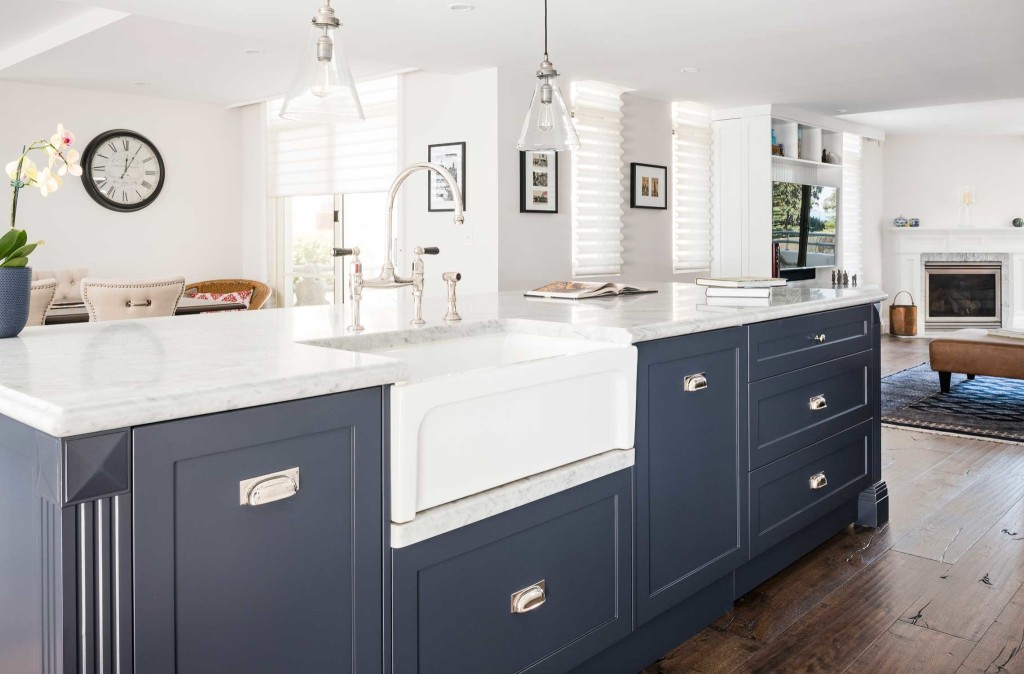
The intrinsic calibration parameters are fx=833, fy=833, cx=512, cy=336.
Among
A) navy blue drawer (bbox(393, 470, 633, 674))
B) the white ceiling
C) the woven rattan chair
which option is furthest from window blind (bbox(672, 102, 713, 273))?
navy blue drawer (bbox(393, 470, 633, 674))

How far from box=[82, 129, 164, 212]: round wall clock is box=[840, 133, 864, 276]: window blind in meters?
6.64

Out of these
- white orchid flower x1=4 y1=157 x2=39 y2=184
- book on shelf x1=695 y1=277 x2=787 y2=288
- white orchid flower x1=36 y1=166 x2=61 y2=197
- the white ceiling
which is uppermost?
the white ceiling

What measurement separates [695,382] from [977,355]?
14.3 feet

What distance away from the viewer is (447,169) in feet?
18.1

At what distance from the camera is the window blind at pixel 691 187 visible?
6.88 metres

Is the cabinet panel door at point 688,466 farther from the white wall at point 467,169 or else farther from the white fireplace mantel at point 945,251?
the white fireplace mantel at point 945,251

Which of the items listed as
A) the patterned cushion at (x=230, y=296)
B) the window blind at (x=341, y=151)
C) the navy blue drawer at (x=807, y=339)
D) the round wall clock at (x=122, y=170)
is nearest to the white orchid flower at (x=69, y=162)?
the navy blue drawer at (x=807, y=339)

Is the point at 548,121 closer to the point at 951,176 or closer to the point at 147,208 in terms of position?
the point at 147,208

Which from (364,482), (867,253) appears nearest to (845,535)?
(364,482)

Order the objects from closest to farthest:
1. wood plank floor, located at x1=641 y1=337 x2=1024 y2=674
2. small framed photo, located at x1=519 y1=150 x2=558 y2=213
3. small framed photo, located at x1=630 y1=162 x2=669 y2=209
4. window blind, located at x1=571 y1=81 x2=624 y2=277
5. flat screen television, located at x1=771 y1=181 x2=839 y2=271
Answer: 1. wood plank floor, located at x1=641 y1=337 x2=1024 y2=674
2. small framed photo, located at x1=519 y1=150 x2=558 y2=213
3. window blind, located at x1=571 y1=81 x2=624 y2=277
4. small framed photo, located at x1=630 y1=162 x2=669 y2=209
5. flat screen television, located at x1=771 y1=181 x2=839 y2=271

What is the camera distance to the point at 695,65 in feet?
17.5

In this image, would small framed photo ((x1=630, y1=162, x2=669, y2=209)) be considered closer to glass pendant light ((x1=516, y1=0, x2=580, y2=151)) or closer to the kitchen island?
the kitchen island

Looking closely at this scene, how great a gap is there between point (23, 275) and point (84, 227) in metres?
5.36

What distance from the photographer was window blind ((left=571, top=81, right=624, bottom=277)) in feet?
19.2
